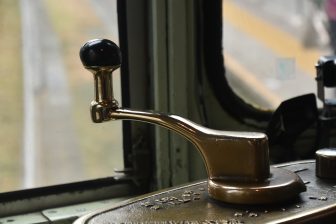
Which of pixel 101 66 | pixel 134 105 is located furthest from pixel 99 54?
pixel 134 105

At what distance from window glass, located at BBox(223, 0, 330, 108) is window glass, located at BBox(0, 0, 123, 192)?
0.22m

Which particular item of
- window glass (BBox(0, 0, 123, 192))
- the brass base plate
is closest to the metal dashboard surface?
the brass base plate

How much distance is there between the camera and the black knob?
71cm

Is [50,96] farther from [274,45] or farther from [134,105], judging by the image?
[274,45]

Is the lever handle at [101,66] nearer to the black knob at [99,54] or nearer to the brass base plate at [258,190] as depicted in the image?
the black knob at [99,54]

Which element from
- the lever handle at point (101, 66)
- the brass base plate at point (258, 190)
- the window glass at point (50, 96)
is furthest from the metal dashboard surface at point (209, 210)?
Answer: the window glass at point (50, 96)

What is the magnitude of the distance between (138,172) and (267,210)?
0.40 m

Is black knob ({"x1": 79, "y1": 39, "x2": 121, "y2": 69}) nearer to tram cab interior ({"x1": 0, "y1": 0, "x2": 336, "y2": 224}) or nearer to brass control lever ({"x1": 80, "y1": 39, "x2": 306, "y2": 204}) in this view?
brass control lever ({"x1": 80, "y1": 39, "x2": 306, "y2": 204})

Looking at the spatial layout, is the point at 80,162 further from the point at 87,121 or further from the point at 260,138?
the point at 260,138

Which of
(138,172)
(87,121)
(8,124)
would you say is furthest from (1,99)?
(138,172)

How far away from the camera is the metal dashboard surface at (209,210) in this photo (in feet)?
2.26

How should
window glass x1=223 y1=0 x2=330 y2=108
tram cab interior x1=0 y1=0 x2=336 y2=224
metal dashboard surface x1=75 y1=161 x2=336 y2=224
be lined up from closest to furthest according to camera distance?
metal dashboard surface x1=75 y1=161 x2=336 y2=224 < tram cab interior x1=0 y1=0 x2=336 y2=224 < window glass x1=223 y1=0 x2=330 y2=108

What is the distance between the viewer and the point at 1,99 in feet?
3.31

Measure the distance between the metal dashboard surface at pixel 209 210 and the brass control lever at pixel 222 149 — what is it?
1 centimetres
